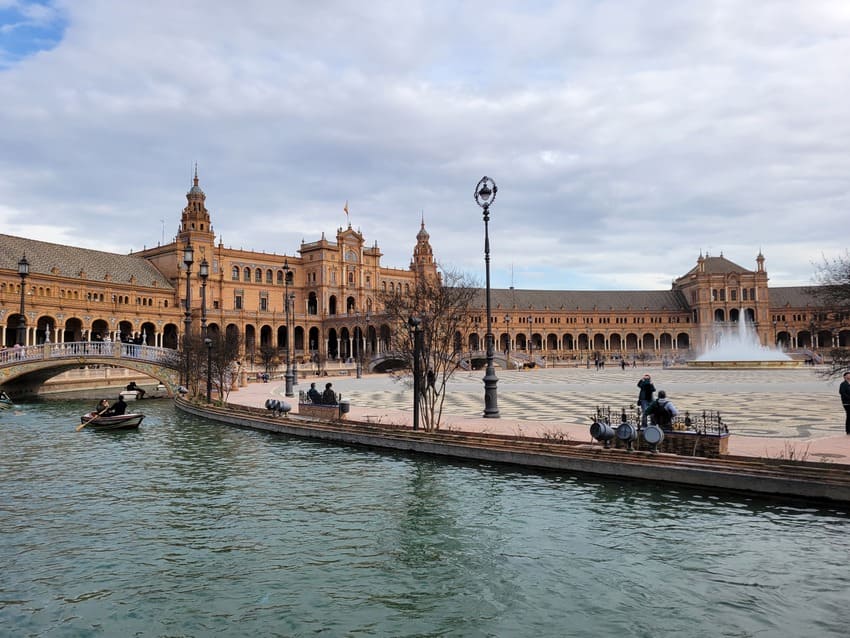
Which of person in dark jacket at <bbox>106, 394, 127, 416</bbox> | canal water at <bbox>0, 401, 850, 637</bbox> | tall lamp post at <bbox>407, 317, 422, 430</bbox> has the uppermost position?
tall lamp post at <bbox>407, 317, 422, 430</bbox>

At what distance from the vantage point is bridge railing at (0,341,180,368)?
3797cm

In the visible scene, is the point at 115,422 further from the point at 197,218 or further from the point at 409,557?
the point at 197,218

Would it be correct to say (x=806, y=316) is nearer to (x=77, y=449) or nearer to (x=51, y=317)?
(x=51, y=317)

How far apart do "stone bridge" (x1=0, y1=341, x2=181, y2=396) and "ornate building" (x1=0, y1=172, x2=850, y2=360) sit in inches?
716

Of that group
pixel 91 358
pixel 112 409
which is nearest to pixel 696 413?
pixel 112 409

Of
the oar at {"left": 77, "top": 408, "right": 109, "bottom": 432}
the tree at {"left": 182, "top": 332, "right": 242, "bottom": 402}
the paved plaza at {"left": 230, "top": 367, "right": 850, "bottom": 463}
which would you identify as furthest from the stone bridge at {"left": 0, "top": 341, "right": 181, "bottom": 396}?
the oar at {"left": 77, "top": 408, "right": 109, "bottom": 432}

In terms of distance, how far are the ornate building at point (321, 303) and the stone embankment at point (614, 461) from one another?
4070 centimetres

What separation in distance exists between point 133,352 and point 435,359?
26.4 meters

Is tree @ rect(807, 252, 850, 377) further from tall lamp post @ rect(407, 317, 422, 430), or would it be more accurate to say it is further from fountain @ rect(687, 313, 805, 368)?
fountain @ rect(687, 313, 805, 368)

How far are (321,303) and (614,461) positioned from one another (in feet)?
313

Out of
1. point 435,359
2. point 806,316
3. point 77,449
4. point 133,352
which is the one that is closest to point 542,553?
point 435,359

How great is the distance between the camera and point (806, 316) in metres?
123

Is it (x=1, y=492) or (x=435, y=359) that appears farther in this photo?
(x=435, y=359)

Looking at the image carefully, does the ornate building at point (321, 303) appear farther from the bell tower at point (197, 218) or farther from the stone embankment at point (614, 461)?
the stone embankment at point (614, 461)
